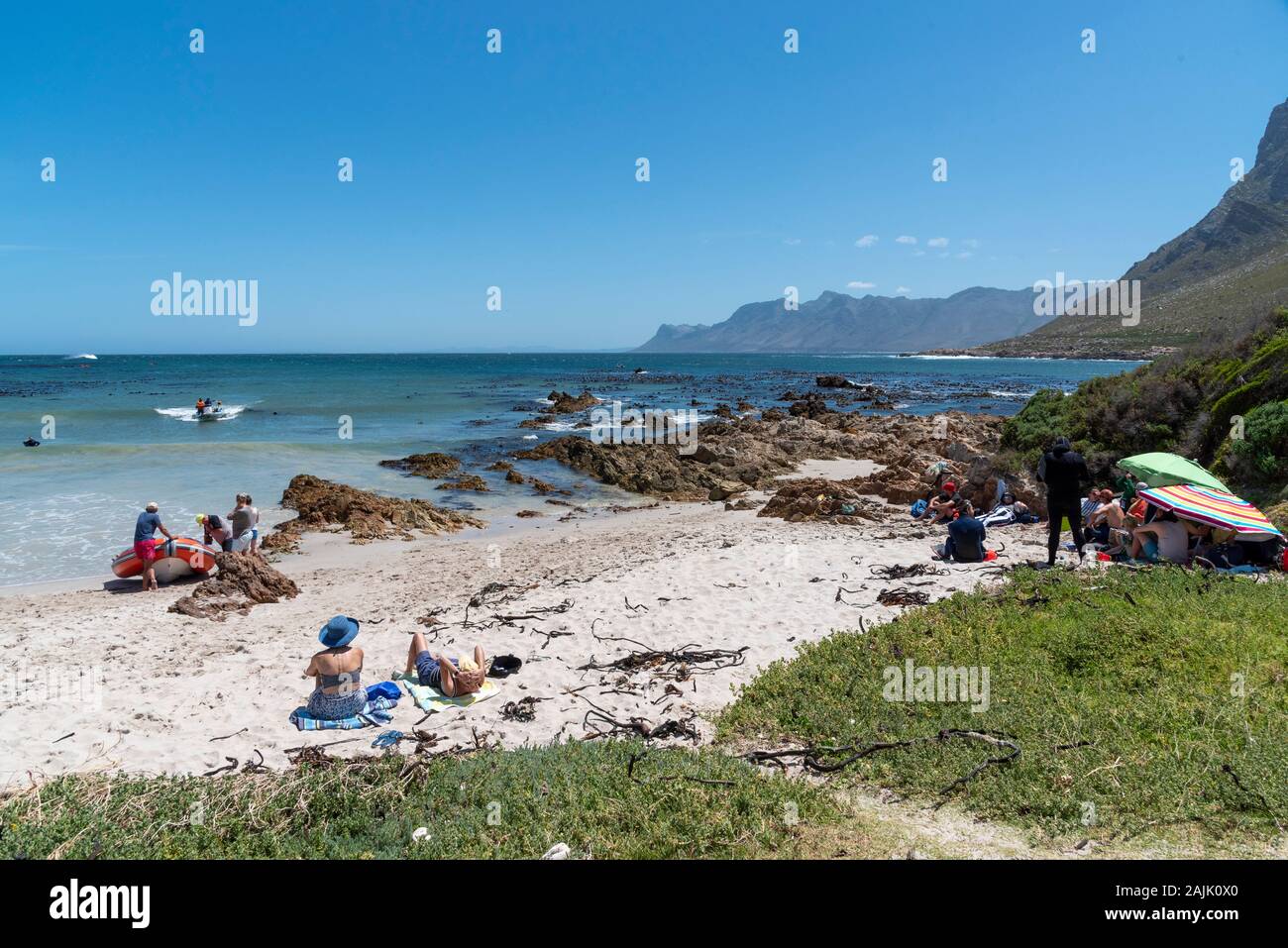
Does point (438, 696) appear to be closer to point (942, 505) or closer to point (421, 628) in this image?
point (421, 628)

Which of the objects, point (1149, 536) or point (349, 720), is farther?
point (1149, 536)

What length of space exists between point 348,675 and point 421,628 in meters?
2.70

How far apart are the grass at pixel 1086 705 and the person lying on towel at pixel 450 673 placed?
2484 mm

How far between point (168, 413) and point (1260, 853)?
157 ft

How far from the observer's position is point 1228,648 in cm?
642

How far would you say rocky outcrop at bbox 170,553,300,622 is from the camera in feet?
34.2

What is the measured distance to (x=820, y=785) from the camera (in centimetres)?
494

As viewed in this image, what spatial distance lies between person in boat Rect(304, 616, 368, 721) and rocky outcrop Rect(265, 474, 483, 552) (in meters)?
9.03

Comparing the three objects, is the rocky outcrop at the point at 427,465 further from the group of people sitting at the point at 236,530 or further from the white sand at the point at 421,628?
the group of people sitting at the point at 236,530

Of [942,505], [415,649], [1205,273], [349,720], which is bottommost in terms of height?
[349,720]

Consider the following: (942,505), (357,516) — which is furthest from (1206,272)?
(357,516)

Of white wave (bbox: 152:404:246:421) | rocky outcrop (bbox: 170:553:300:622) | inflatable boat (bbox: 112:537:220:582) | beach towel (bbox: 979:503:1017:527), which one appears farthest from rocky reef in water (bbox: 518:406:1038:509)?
white wave (bbox: 152:404:246:421)

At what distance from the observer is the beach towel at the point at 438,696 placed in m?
7.02

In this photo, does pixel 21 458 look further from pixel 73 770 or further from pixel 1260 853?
pixel 1260 853
